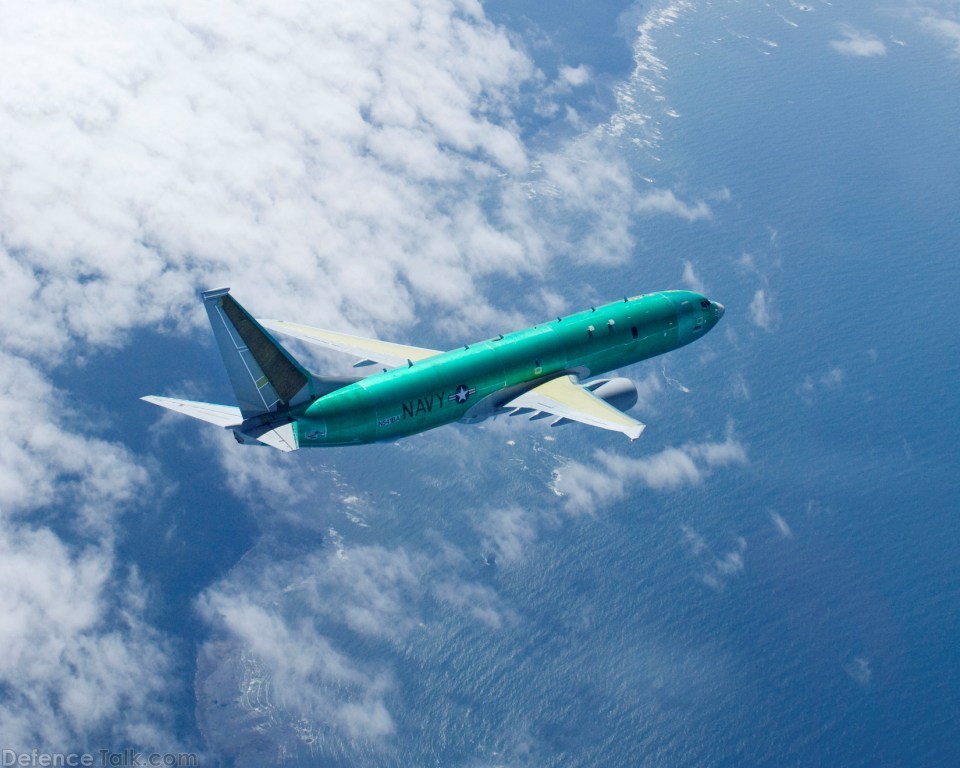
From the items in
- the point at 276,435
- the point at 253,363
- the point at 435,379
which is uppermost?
the point at 253,363

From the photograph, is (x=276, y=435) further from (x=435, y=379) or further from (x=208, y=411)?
(x=435, y=379)

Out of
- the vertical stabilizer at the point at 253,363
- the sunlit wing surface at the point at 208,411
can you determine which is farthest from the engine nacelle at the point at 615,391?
the sunlit wing surface at the point at 208,411

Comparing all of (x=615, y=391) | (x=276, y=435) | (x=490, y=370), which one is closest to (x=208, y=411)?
(x=276, y=435)

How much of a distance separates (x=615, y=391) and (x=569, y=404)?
7.53m

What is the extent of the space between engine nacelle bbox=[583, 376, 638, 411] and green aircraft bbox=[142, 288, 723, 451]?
11 centimetres

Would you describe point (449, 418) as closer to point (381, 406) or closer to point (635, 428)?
point (381, 406)

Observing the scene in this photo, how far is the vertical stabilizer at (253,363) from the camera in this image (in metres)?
107

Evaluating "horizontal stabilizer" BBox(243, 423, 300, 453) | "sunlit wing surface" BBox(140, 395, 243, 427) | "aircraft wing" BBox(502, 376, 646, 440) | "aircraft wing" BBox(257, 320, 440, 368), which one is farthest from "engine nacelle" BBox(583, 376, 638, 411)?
"sunlit wing surface" BBox(140, 395, 243, 427)

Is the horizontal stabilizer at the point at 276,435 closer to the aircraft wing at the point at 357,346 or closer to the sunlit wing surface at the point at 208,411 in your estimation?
the sunlit wing surface at the point at 208,411

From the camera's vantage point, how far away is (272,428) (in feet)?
372

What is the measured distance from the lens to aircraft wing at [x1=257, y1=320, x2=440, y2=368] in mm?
135875

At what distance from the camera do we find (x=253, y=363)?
111 meters

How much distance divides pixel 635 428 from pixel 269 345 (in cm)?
3580

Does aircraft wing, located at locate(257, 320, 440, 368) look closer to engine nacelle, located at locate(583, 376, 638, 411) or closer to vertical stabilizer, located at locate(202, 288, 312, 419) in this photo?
engine nacelle, located at locate(583, 376, 638, 411)
